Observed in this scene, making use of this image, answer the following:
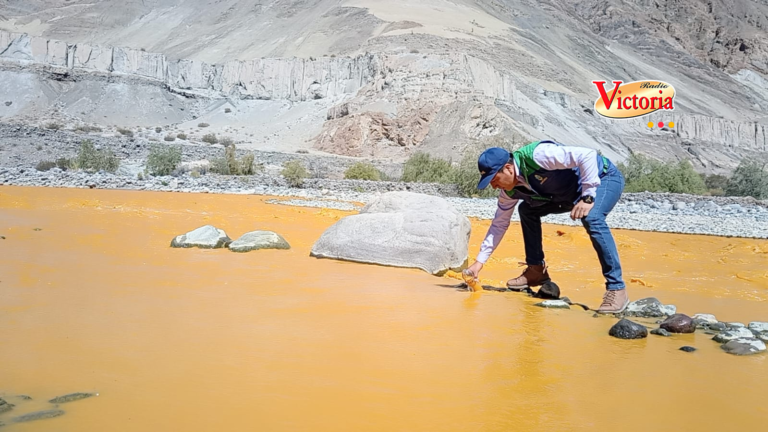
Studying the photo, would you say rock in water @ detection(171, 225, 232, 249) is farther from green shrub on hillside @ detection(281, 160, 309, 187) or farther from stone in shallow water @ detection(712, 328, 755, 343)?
green shrub on hillside @ detection(281, 160, 309, 187)

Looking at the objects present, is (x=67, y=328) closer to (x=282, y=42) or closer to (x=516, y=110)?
(x=516, y=110)

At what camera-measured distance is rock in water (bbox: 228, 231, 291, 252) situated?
742 cm

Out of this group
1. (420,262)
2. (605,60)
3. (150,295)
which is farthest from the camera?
(605,60)

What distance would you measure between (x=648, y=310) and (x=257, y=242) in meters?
4.51

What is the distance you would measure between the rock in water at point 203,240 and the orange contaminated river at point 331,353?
564 mm

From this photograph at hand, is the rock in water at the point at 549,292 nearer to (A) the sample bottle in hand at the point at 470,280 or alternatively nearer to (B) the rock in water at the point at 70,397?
(A) the sample bottle in hand at the point at 470,280

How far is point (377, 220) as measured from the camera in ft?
23.9

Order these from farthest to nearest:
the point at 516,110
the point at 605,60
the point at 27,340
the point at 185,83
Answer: the point at 605,60
the point at 185,83
the point at 516,110
the point at 27,340

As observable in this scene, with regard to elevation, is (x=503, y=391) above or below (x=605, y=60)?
below

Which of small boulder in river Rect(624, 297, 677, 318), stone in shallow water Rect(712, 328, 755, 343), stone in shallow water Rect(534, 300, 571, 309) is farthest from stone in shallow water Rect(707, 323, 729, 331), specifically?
stone in shallow water Rect(534, 300, 571, 309)

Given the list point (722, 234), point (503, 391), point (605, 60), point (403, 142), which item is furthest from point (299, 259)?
point (605, 60)

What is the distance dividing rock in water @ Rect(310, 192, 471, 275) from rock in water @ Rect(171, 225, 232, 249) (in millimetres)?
1164

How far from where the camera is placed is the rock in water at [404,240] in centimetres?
692

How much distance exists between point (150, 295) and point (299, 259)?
247 centimetres
